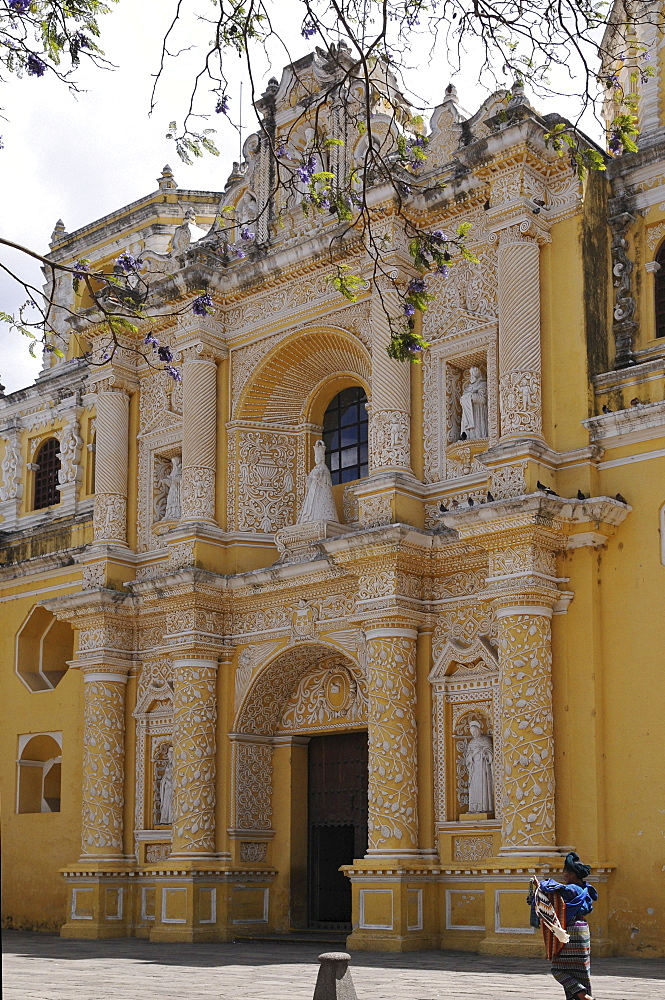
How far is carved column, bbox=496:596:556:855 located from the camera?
1300 cm

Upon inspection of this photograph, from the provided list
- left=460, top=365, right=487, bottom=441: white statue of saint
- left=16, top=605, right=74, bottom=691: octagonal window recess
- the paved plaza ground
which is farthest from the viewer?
left=16, top=605, right=74, bottom=691: octagonal window recess

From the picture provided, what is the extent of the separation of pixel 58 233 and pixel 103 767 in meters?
10.3

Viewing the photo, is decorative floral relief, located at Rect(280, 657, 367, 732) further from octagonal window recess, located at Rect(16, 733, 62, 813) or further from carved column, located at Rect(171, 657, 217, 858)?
octagonal window recess, located at Rect(16, 733, 62, 813)

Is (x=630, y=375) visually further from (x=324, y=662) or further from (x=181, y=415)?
(x=181, y=415)

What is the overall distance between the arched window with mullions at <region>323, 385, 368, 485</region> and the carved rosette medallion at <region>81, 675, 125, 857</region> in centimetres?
418

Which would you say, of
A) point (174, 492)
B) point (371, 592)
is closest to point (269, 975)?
point (371, 592)

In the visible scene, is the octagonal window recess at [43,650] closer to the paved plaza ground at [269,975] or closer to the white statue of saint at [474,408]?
the paved plaza ground at [269,975]

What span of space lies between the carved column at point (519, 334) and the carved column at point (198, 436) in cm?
450

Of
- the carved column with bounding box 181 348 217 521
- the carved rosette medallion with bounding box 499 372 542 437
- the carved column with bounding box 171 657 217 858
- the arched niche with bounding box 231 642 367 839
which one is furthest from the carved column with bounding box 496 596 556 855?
the carved column with bounding box 181 348 217 521

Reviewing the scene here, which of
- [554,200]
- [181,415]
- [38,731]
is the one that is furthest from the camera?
[38,731]

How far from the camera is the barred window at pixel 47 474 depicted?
21266 mm

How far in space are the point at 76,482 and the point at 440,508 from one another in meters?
7.62

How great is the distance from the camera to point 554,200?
14.9 m

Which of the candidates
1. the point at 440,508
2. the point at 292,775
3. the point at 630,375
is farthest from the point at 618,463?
the point at 292,775
